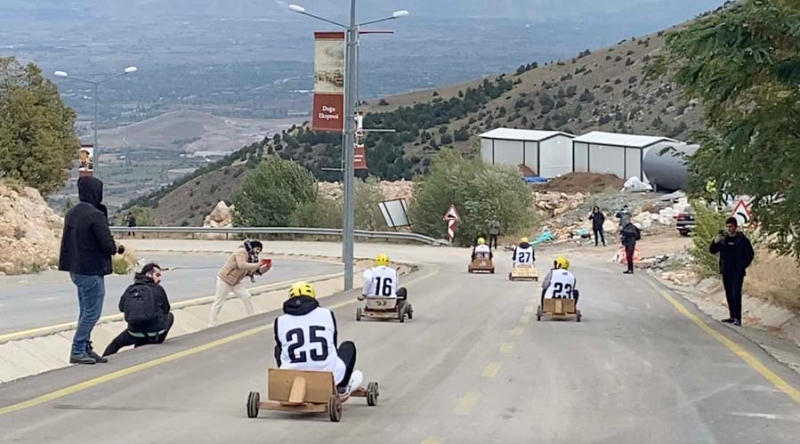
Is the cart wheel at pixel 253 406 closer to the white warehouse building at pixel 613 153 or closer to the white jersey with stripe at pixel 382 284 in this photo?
the white jersey with stripe at pixel 382 284

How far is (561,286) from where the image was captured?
71.4ft

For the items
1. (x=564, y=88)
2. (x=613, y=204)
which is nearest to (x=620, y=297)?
(x=613, y=204)

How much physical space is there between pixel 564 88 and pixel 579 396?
122 metres

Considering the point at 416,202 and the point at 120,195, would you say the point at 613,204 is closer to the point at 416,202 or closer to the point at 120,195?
the point at 416,202

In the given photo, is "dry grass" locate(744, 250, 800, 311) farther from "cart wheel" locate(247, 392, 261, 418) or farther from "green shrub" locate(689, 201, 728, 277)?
"cart wheel" locate(247, 392, 261, 418)

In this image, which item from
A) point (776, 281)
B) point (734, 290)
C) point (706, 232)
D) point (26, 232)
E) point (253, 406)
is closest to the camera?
point (253, 406)

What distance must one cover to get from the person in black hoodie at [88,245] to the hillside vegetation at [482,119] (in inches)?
3577

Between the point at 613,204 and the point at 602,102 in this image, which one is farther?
the point at 602,102

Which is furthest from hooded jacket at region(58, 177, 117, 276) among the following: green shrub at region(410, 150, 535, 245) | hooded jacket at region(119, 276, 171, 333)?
green shrub at region(410, 150, 535, 245)

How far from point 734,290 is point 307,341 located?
1227cm

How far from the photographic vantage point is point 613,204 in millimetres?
73062

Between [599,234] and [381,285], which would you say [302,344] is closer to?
[381,285]

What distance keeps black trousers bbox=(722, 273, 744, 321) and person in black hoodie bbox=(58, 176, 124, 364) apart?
11398mm

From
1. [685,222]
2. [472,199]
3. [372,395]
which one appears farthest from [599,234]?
[372,395]
